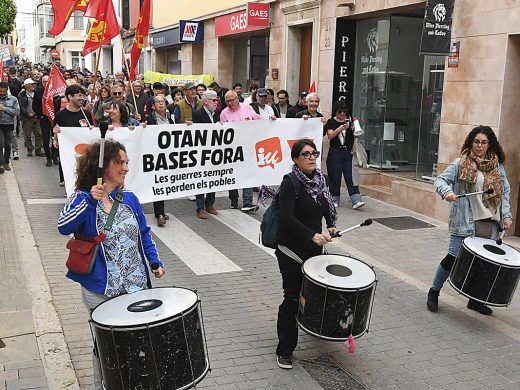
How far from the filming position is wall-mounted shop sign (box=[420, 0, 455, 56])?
9.50 m

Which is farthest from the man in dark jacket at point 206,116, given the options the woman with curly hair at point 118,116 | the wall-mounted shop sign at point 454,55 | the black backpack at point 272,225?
the black backpack at point 272,225

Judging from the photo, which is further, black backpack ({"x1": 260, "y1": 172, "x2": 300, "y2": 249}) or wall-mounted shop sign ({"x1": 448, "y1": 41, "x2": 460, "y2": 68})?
wall-mounted shop sign ({"x1": 448, "y1": 41, "x2": 460, "y2": 68})

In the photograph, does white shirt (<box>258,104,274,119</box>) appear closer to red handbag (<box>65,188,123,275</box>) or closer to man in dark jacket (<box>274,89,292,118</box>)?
man in dark jacket (<box>274,89,292,118</box>)

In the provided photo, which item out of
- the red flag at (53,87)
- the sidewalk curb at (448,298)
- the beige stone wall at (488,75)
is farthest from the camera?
the red flag at (53,87)

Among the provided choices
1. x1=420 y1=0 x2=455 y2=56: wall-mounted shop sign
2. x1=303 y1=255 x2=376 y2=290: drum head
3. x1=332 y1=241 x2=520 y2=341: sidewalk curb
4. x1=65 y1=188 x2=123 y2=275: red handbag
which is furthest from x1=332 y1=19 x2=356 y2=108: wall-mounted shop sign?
x1=65 y1=188 x2=123 y2=275: red handbag

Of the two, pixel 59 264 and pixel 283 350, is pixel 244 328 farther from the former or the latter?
pixel 59 264

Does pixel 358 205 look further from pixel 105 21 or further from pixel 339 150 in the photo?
pixel 105 21

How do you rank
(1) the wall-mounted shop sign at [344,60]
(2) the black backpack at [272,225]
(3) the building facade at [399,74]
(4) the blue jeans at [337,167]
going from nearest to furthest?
(2) the black backpack at [272,225] → (3) the building facade at [399,74] → (4) the blue jeans at [337,167] → (1) the wall-mounted shop sign at [344,60]

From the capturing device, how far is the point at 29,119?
15.1 meters

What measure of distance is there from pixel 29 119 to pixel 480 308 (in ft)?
40.9

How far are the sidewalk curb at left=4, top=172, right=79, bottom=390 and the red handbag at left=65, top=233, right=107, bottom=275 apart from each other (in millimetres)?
1108

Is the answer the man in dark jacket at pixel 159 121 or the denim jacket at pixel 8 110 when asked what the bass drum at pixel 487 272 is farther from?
the denim jacket at pixel 8 110

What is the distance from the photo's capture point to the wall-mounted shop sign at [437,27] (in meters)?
9.50

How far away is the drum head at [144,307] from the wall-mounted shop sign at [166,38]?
20.8 m
